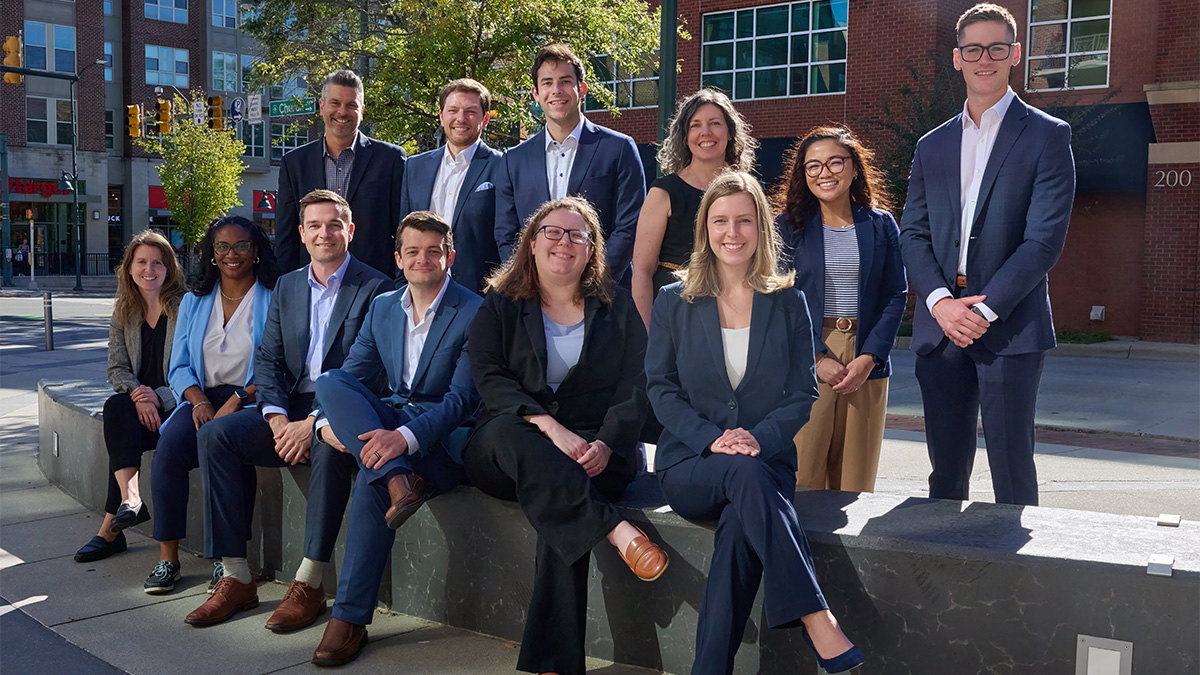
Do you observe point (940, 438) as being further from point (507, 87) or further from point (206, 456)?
point (507, 87)

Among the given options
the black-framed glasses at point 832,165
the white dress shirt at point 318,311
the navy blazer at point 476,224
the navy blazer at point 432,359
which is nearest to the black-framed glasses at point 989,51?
the black-framed glasses at point 832,165

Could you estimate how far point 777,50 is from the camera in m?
23.7

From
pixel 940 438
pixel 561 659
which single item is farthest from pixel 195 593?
pixel 940 438

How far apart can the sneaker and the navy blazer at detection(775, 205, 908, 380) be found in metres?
3.35

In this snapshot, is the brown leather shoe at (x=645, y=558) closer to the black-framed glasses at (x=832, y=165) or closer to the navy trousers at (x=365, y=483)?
the navy trousers at (x=365, y=483)

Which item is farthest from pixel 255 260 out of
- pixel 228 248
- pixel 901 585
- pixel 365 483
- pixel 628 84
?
pixel 628 84

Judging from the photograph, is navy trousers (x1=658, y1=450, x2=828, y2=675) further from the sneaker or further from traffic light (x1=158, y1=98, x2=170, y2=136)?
traffic light (x1=158, y1=98, x2=170, y2=136)

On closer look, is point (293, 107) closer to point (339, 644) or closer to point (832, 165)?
point (832, 165)

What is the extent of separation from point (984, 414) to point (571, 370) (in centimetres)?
167

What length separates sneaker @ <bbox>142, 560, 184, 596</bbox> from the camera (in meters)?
4.95

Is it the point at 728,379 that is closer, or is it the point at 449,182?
the point at 728,379

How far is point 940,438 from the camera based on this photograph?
4.13 m

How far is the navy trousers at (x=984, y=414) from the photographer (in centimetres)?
389

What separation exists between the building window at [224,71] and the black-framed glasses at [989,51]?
52500mm
